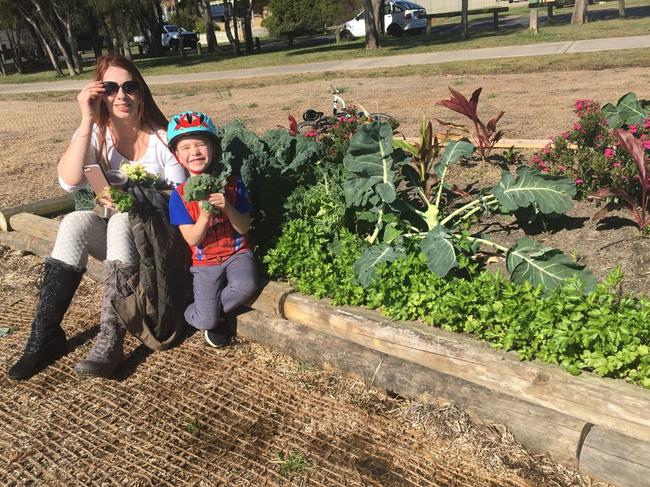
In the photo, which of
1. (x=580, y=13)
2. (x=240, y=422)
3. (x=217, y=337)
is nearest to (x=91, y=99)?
(x=217, y=337)

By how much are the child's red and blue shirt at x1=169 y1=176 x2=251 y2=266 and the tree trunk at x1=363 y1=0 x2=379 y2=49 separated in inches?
794

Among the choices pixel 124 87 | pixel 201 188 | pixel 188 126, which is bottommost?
pixel 201 188

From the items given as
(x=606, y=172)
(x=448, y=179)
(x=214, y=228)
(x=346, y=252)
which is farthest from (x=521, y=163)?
(x=214, y=228)

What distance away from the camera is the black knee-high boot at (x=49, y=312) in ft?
10.9

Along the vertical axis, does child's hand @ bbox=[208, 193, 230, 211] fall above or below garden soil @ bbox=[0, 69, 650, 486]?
above

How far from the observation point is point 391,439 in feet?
8.45

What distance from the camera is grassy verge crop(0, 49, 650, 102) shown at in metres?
12.3

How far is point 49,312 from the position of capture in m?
3.36

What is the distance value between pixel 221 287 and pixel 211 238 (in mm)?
279

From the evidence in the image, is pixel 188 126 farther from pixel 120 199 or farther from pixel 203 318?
pixel 203 318

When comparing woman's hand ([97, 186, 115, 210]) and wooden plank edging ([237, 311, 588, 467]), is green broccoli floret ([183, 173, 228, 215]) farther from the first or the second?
wooden plank edging ([237, 311, 588, 467])

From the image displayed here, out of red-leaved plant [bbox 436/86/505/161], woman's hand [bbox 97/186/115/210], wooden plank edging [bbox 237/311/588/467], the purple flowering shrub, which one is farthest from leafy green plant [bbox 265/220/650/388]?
red-leaved plant [bbox 436/86/505/161]

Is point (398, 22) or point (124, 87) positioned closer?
point (124, 87)

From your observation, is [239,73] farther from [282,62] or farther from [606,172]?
[606,172]
